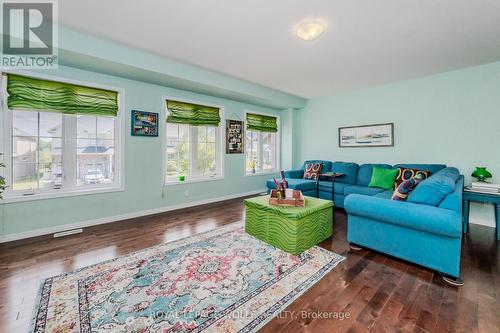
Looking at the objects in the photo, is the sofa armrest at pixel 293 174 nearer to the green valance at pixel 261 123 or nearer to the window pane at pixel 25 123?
the green valance at pixel 261 123

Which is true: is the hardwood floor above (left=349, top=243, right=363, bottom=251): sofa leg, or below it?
below

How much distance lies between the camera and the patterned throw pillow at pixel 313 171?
4706mm

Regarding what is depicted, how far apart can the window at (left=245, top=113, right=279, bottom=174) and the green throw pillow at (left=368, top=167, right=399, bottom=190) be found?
106 inches

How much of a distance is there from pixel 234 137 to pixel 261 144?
41.4 inches

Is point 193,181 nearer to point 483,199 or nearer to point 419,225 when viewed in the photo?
point 419,225

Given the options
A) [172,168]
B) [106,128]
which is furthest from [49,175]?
A: [172,168]

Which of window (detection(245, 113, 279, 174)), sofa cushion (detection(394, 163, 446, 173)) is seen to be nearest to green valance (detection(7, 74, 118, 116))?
window (detection(245, 113, 279, 174))

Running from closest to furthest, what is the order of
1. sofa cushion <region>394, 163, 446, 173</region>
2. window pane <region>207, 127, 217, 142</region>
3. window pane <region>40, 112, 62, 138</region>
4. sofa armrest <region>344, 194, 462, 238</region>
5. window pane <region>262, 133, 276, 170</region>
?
1. sofa armrest <region>344, 194, 462, 238</region>
2. window pane <region>40, 112, 62, 138</region>
3. sofa cushion <region>394, 163, 446, 173</region>
4. window pane <region>207, 127, 217, 142</region>
5. window pane <region>262, 133, 276, 170</region>

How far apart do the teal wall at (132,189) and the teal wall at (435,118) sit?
2.77m

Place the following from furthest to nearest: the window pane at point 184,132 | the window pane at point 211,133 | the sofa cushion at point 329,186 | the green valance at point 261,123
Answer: the green valance at point 261,123 < the window pane at point 211,133 < the window pane at point 184,132 < the sofa cushion at point 329,186

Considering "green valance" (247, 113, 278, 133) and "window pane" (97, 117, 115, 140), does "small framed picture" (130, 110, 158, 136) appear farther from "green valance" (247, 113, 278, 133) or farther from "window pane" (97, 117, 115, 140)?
"green valance" (247, 113, 278, 133)

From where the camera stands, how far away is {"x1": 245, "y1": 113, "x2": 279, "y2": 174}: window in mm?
5590

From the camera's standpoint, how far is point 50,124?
3064 mm

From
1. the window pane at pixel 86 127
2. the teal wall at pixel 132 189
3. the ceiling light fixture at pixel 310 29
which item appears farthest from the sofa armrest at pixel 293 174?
the window pane at pixel 86 127
